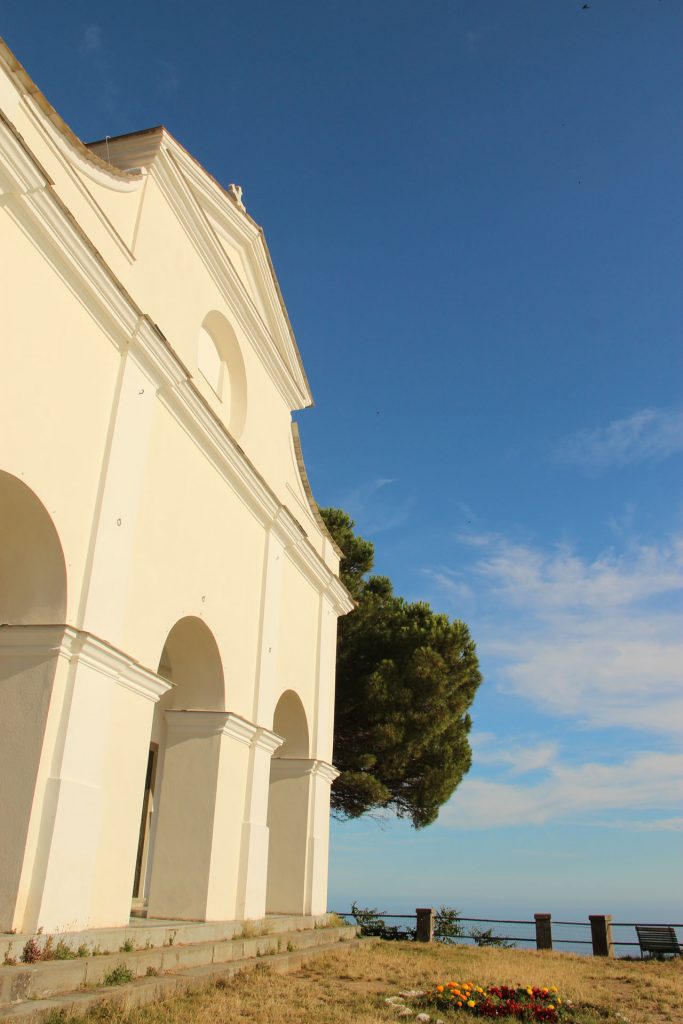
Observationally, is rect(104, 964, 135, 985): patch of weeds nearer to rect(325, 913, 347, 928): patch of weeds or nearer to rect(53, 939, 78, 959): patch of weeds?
rect(53, 939, 78, 959): patch of weeds

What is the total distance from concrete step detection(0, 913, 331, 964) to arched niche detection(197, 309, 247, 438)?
6090 millimetres

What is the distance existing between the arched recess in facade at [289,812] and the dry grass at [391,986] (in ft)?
4.51

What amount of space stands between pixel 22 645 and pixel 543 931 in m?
13.1

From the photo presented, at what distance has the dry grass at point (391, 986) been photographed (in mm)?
5922

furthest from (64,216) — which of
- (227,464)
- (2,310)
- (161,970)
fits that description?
(161,970)

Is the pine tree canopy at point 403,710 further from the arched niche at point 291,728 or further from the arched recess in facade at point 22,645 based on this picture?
the arched recess in facade at point 22,645

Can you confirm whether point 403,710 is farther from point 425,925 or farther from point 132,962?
point 132,962

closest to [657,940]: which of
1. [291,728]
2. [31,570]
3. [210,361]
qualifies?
[291,728]

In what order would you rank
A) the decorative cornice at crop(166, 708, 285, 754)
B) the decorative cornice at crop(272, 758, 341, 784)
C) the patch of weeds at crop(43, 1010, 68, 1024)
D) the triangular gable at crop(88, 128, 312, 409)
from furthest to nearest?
1. the decorative cornice at crop(272, 758, 341, 784)
2. the decorative cornice at crop(166, 708, 285, 754)
3. the triangular gable at crop(88, 128, 312, 409)
4. the patch of weeds at crop(43, 1010, 68, 1024)

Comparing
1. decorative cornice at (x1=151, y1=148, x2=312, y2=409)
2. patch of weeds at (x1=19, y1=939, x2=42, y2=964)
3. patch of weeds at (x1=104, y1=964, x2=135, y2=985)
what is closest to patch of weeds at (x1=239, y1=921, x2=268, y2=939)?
patch of weeds at (x1=104, y1=964, x2=135, y2=985)

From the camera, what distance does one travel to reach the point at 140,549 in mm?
7691

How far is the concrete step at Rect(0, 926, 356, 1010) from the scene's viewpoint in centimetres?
490

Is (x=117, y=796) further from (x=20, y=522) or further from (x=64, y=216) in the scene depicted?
(x=64, y=216)

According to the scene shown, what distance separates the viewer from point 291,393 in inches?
520
